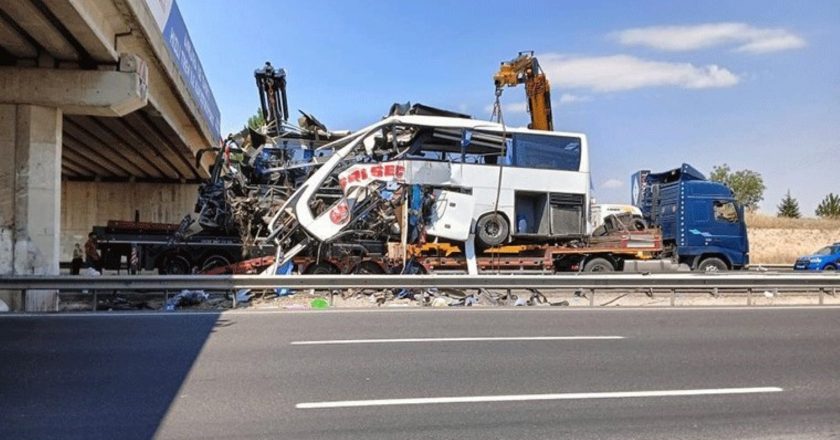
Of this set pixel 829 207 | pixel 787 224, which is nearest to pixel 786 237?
pixel 787 224

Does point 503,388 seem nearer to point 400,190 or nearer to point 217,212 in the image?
point 400,190

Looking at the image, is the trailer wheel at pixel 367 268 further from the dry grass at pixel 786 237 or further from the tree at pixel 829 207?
the tree at pixel 829 207

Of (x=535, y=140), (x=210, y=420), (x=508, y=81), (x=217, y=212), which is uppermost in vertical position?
(x=508, y=81)

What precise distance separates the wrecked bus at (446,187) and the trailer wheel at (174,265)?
3.13 meters

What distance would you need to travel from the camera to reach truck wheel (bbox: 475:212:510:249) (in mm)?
16016

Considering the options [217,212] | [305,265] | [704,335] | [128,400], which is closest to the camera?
[128,400]

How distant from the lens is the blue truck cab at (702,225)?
2078 cm

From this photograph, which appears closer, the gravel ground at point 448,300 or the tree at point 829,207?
the gravel ground at point 448,300

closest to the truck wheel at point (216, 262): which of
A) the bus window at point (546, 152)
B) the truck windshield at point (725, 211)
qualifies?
the bus window at point (546, 152)

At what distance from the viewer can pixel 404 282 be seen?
1308 centimetres

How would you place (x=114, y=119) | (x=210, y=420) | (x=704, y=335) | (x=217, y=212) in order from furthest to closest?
(x=114, y=119) → (x=217, y=212) → (x=704, y=335) → (x=210, y=420)

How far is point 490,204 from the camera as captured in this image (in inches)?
634

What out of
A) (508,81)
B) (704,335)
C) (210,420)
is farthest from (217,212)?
(210,420)

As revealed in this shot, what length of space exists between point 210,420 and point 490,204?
11.3m
